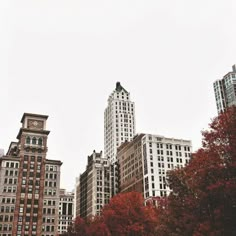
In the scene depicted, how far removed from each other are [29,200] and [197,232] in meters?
97.3

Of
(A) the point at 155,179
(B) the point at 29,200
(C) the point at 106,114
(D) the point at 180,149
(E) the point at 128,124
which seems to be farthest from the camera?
(C) the point at 106,114

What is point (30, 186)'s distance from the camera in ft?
395

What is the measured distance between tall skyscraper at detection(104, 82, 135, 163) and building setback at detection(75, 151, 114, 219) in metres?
12.7

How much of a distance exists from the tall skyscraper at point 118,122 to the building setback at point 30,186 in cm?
5176

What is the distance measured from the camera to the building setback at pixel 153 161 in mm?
128125

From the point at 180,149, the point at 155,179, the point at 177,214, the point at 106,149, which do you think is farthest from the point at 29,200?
the point at 177,214

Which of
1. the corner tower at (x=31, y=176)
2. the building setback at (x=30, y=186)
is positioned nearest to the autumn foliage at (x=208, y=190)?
the corner tower at (x=31, y=176)

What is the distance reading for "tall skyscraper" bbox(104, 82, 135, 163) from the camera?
176m

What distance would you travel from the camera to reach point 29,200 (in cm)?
11819

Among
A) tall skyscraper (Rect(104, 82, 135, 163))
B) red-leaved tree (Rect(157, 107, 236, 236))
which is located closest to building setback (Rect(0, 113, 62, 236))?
tall skyscraper (Rect(104, 82, 135, 163))

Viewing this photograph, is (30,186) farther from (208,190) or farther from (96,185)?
(208,190)

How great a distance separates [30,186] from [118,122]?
7010 cm

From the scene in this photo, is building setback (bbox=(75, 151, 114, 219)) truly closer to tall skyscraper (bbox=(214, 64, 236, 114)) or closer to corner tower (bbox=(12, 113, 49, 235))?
corner tower (bbox=(12, 113, 49, 235))

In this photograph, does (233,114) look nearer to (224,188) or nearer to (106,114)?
(224,188)
